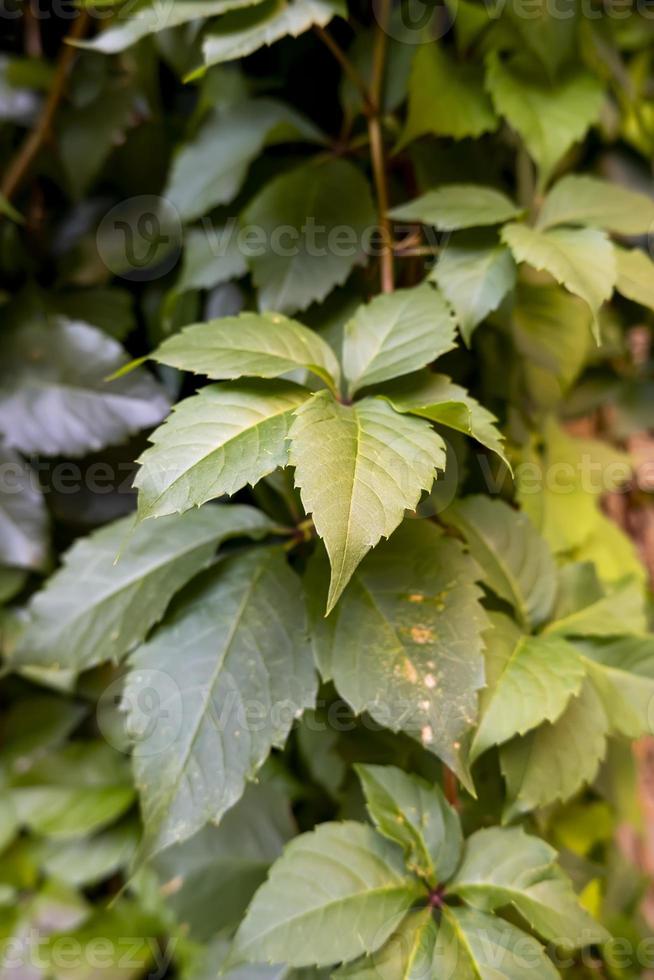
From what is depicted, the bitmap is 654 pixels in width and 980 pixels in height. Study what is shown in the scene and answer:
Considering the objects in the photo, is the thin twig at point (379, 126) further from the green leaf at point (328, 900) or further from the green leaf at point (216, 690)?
the green leaf at point (328, 900)

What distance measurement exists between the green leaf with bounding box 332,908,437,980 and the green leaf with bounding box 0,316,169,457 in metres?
0.55

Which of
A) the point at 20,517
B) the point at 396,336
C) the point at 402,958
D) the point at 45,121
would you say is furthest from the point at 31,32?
the point at 402,958

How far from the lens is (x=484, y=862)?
0.55m

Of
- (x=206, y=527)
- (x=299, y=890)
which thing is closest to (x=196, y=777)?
(x=299, y=890)

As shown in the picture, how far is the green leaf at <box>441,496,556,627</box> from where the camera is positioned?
657 millimetres

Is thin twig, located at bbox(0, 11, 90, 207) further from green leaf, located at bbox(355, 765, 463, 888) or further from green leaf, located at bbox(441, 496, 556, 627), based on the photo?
green leaf, located at bbox(355, 765, 463, 888)

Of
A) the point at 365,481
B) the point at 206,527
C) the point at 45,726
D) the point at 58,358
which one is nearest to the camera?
the point at 365,481

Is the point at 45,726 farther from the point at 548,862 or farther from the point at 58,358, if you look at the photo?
the point at 548,862

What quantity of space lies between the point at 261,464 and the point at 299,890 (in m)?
0.33

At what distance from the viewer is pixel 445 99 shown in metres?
0.74

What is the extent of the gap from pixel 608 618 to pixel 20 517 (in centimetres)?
68

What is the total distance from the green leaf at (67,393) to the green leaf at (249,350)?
0.24 m

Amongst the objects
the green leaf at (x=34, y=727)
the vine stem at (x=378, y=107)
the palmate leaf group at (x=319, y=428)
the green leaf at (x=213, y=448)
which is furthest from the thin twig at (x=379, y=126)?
the green leaf at (x=34, y=727)

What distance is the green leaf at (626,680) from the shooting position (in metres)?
0.60
